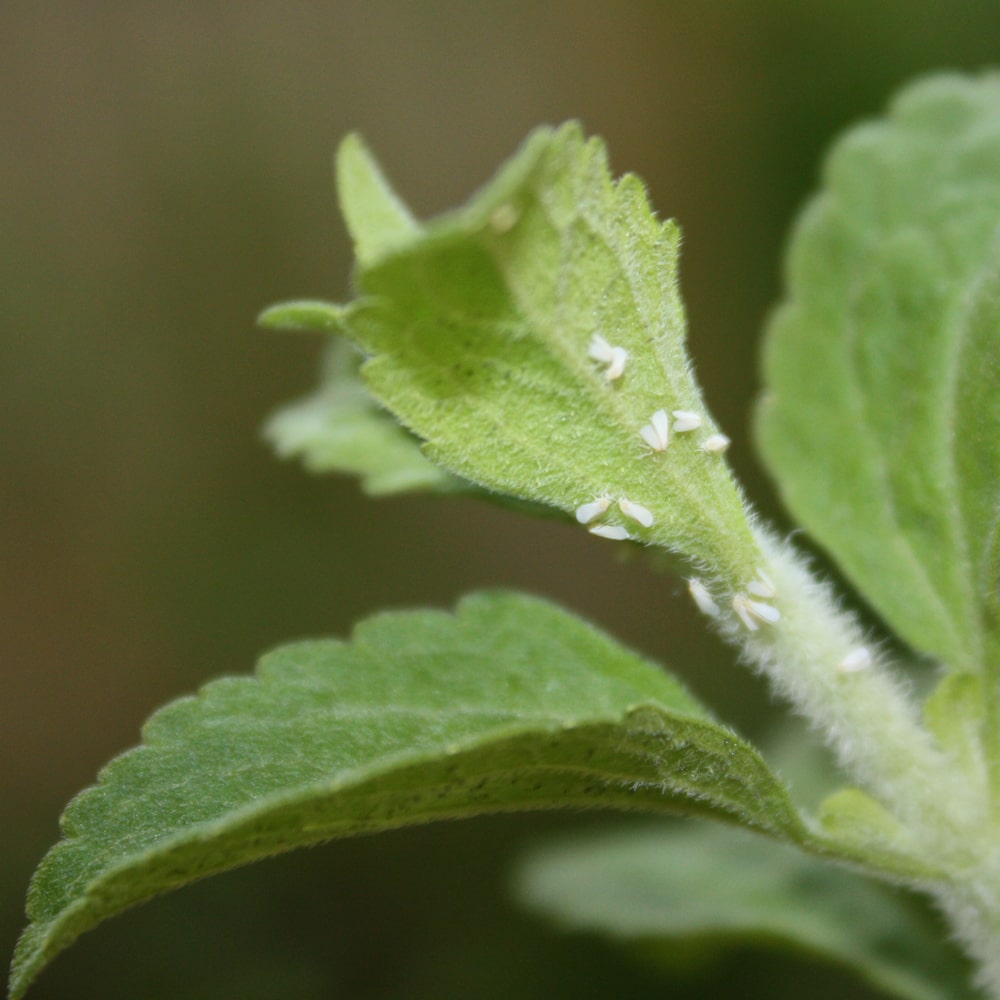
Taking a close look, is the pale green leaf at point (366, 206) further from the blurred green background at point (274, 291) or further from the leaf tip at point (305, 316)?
the blurred green background at point (274, 291)

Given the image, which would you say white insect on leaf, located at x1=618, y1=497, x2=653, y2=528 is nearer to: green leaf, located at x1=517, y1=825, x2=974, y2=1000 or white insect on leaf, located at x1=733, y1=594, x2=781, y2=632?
white insect on leaf, located at x1=733, y1=594, x2=781, y2=632

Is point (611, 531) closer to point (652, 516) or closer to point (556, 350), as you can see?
point (652, 516)

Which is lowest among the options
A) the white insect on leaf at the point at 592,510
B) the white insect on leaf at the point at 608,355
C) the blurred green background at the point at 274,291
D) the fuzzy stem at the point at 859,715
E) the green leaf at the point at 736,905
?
the green leaf at the point at 736,905

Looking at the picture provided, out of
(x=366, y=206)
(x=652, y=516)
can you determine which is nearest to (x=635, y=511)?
(x=652, y=516)

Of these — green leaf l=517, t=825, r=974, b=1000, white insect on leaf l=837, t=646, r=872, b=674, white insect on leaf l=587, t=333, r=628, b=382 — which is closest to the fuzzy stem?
white insect on leaf l=837, t=646, r=872, b=674

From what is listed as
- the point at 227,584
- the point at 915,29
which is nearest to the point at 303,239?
the point at 227,584

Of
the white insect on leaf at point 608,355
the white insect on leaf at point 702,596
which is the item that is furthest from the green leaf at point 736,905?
the white insect on leaf at point 608,355
